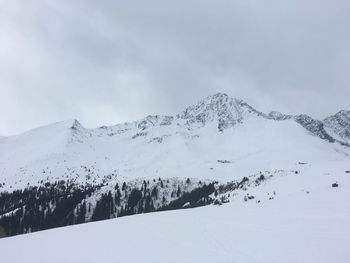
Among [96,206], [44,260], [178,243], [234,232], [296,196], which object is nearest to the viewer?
[44,260]

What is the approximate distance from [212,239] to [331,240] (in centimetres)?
724

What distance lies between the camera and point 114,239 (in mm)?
28844

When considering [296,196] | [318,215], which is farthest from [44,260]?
[296,196]

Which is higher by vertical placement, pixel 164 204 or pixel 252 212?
pixel 164 204

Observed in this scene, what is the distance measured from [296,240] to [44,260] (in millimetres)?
14058

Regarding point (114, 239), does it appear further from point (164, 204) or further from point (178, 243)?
point (164, 204)

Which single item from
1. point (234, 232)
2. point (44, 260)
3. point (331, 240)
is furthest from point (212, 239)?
point (44, 260)

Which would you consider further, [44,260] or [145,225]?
[145,225]

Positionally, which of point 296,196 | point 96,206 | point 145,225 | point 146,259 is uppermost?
point 96,206

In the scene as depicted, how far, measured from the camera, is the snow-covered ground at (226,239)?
20422 millimetres

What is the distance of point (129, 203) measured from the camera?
194 m

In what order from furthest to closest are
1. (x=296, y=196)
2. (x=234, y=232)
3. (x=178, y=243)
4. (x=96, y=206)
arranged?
(x=96, y=206) → (x=296, y=196) → (x=234, y=232) → (x=178, y=243)

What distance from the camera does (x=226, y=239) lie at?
24.8 meters

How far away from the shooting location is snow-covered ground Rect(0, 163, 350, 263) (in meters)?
20.4
